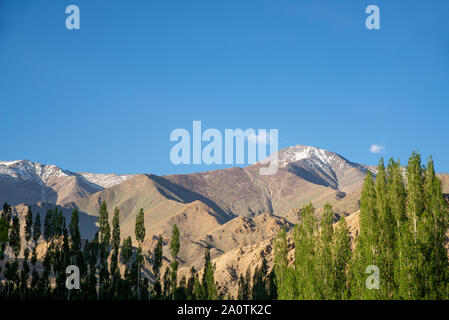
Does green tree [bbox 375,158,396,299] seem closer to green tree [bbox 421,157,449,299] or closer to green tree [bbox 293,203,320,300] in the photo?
green tree [bbox 421,157,449,299]

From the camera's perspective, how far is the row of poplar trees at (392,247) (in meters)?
49.9

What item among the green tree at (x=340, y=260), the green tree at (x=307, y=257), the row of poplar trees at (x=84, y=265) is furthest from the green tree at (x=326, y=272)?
the row of poplar trees at (x=84, y=265)

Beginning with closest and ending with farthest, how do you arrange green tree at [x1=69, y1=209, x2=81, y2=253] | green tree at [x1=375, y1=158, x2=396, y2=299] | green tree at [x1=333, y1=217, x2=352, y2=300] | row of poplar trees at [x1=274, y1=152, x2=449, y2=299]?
row of poplar trees at [x1=274, y1=152, x2=449, y2=299], green tree at [x1=375, y1=158, x2=396, y2=299], green tree at [x1=333, y1=217, x2=352, y2=300], green tree at [x1=69, y1=209, x2=81, y2=253]

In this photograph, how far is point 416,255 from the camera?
1994 inches

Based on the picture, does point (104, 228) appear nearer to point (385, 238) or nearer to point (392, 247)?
point (385, 238)

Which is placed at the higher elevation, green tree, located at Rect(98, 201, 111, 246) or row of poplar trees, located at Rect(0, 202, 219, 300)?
green tree, located at Rect(98, 201, 111, 246)

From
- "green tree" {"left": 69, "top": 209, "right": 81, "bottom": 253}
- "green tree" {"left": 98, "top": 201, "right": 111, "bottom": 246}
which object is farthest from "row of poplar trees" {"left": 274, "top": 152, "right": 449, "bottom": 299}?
"green tree" {"left": 69, "top": 209, "right": 81, "bottom": 253}

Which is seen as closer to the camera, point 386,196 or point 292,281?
point 386,196

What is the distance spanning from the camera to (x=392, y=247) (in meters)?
57.0

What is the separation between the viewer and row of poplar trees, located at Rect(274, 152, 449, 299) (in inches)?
1966

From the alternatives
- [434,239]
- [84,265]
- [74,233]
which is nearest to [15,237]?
[74,233]
